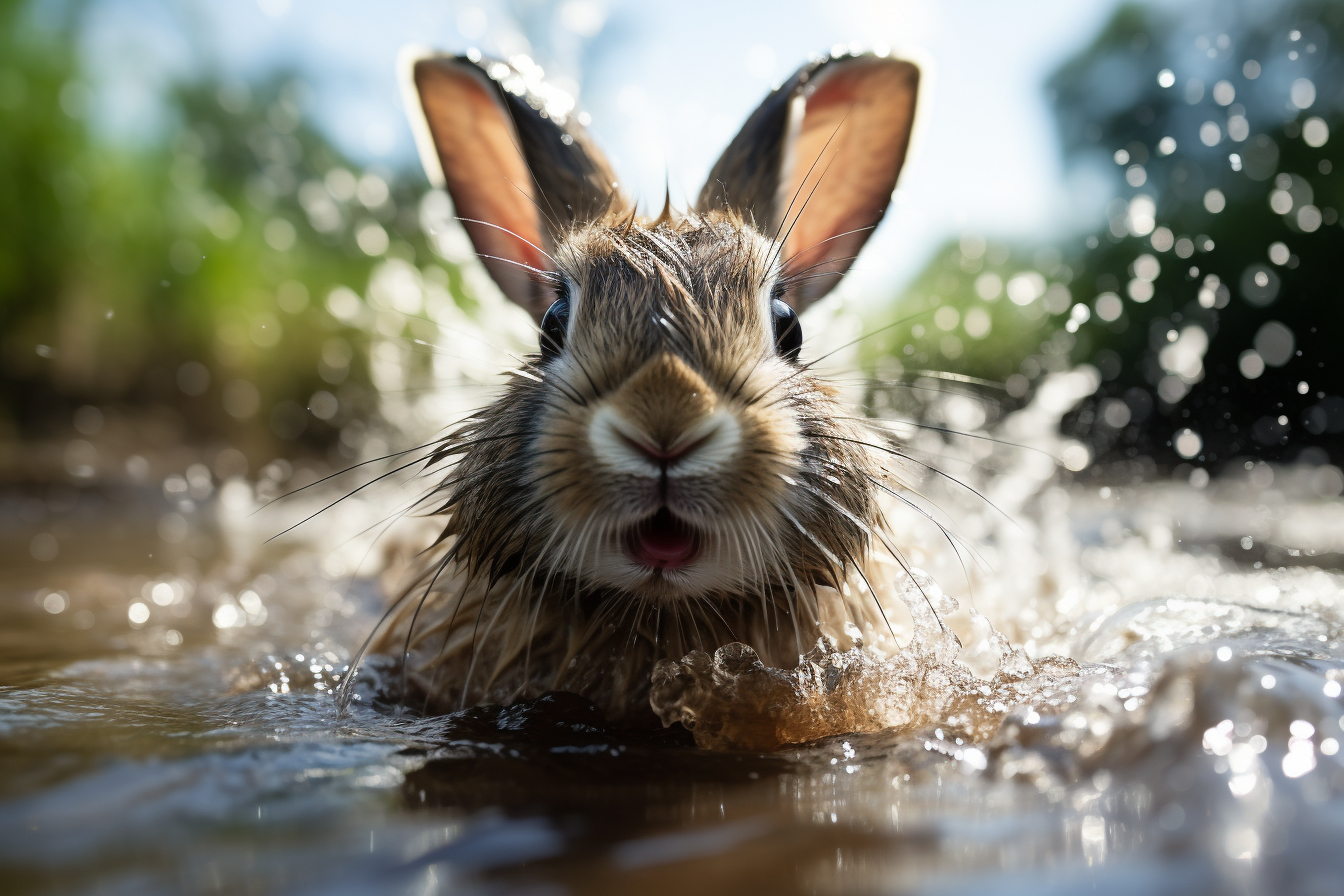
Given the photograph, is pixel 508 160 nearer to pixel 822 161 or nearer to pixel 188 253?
pixel 822 161

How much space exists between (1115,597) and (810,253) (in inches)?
67.9

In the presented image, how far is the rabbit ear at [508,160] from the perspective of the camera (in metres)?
3.13

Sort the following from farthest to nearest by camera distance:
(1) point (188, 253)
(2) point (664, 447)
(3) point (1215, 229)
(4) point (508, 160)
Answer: (3) point (1215, 229)
(1) point (188, 253)
(4) point (508, 160)
(2) point (664, 447)

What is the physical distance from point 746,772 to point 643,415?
716 mm

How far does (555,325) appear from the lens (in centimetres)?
278

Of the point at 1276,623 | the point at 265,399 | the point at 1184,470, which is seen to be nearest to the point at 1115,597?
the point at 1276,623

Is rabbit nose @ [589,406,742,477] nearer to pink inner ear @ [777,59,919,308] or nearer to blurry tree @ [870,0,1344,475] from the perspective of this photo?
pink inner ear @ [777,59,919,308]

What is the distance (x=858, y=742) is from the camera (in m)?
2.05

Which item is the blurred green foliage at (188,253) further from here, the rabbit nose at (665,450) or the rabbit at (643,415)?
the rabbit nose at (665,450)

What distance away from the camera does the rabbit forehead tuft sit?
7.41 ft

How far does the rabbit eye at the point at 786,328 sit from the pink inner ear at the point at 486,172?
0.79 meters

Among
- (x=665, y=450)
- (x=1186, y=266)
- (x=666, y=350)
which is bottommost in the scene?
(x=665, y=450)

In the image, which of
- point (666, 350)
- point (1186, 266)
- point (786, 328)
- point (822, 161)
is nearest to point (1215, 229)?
point (1186, 266)

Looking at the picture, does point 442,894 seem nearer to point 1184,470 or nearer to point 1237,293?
point 1184,470
